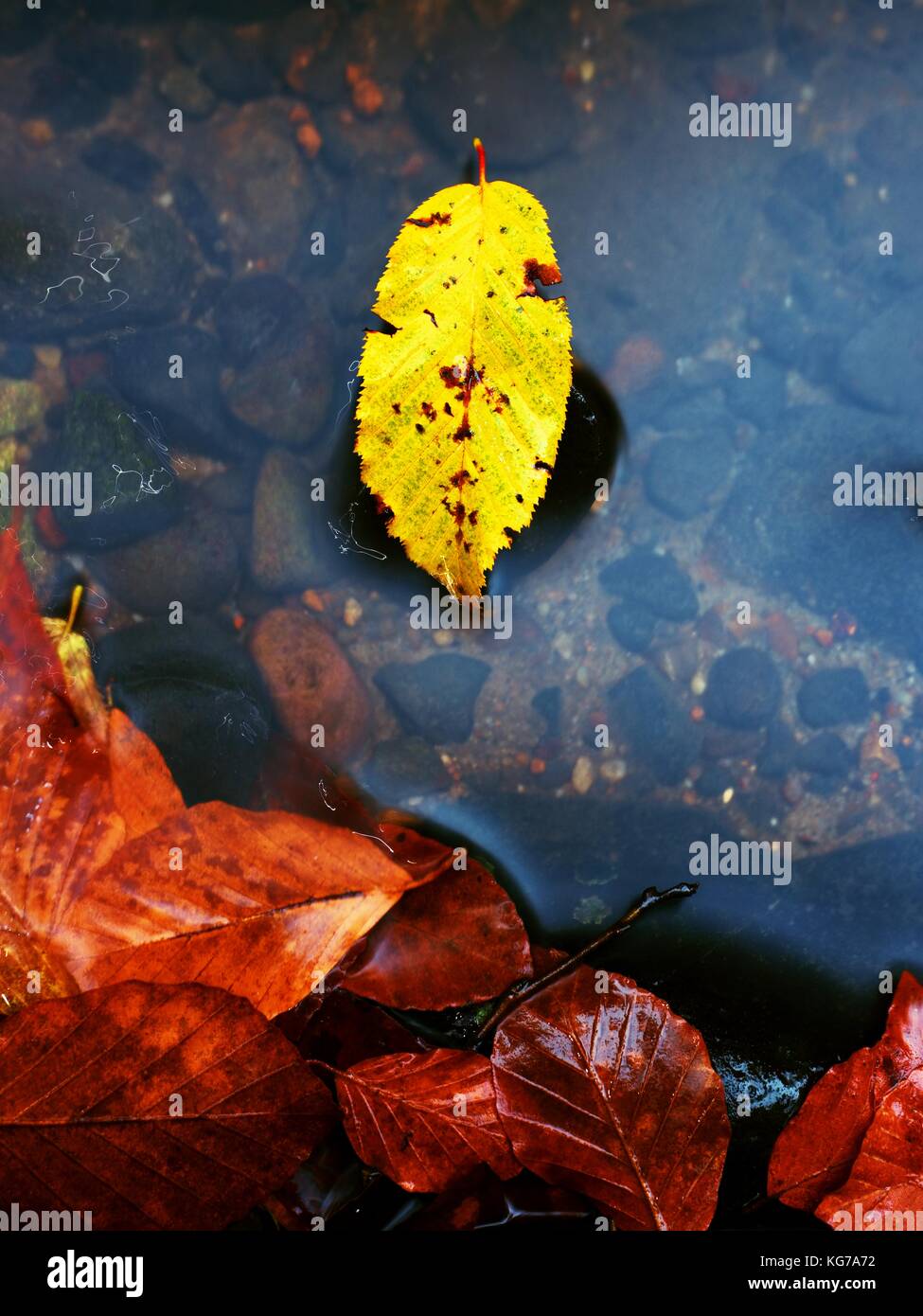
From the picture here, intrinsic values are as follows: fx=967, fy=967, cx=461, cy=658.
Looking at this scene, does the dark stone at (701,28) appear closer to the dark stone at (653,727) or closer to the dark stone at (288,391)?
the dark stone at (288,391)

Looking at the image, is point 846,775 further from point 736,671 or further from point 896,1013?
point 896,1013

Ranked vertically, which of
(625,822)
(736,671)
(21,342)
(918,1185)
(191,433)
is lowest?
(918,1185)

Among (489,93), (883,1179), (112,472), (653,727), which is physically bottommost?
(883,1179)

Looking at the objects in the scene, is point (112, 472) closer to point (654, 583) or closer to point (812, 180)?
point (654, 583)

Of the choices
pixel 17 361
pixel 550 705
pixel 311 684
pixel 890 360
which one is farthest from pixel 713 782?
pixel 17 361

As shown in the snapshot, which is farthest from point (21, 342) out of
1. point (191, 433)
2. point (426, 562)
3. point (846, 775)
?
point (846, 775)

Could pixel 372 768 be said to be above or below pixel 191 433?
below

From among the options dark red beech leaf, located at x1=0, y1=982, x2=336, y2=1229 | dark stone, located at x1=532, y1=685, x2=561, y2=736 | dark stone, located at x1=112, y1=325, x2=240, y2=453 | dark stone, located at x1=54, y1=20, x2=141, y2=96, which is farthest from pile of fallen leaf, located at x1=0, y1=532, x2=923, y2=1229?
dark stone, located at x1=54, y1=20, x2=141, y2=96
